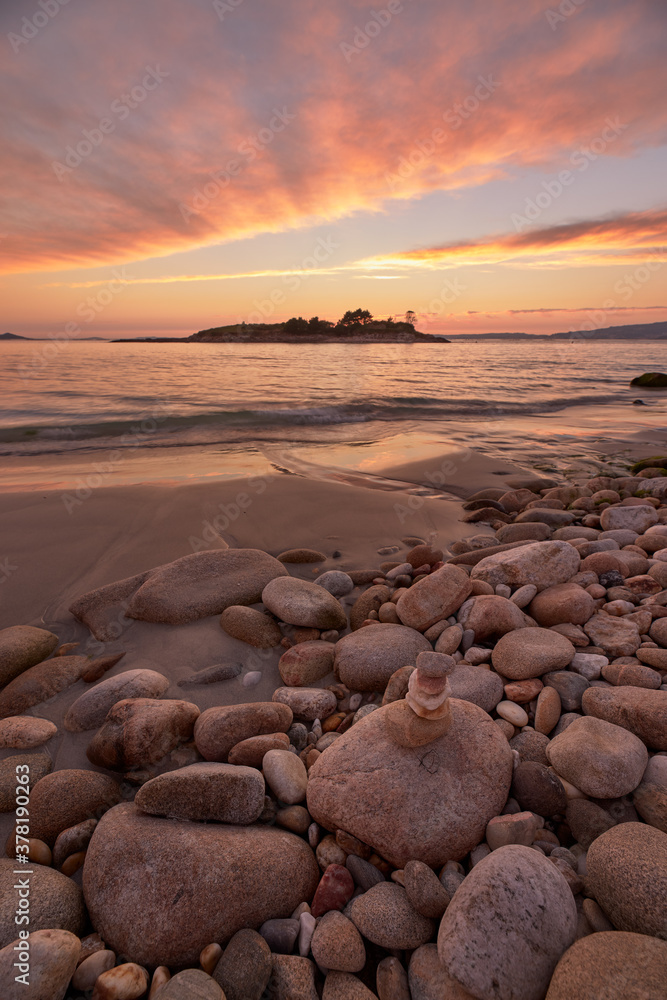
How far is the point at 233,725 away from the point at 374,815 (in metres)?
0.93

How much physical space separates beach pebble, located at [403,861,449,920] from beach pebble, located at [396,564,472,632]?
1699 mm

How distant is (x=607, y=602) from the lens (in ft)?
11.1

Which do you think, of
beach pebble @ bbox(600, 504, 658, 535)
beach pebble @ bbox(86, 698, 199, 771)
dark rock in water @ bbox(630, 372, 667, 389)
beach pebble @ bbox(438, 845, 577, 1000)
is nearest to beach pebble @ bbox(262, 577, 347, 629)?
beach pebble @ bbox(86, 698, 199, 771)

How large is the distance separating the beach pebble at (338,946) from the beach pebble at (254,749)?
0.80 metres

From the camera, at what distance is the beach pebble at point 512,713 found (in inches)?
99.0

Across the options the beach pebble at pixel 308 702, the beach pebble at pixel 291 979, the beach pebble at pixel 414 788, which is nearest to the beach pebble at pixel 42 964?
the beach pebble at pixel 291 979

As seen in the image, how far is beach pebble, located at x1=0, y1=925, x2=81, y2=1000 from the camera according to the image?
5.00 ft

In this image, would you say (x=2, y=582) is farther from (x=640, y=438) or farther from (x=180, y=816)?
(x=640, y=438)

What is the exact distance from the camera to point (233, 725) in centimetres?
254

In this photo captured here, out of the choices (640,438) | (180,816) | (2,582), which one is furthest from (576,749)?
(640,438)

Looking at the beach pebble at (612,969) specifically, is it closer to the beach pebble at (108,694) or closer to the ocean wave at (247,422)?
the beach pebble at (108,694)

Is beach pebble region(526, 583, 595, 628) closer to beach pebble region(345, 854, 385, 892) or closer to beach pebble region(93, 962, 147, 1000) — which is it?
beach pebble region(345, 854, 385, 892)

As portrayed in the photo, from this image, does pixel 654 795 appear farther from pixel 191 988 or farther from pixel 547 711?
pixel 191 988

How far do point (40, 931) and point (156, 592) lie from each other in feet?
7.65
